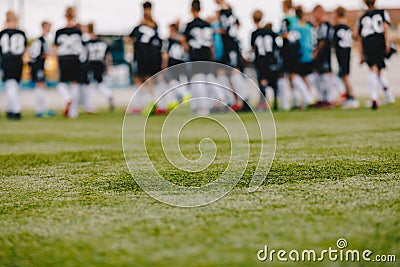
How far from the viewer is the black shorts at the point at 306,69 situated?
1152 centimetres

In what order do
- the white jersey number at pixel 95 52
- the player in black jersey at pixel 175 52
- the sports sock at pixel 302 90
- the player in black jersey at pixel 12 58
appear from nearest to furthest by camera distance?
the player in black jersey at pixel 12 58
the sports sock at pixel 302 90
the player in black jersey at pixel 175 52
the white jersey number at pixel 95 52

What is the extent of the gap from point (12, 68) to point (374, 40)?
6.28 meters

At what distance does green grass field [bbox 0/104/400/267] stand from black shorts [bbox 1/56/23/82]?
6.22 metres

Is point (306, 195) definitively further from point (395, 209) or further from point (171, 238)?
point (171, 238)

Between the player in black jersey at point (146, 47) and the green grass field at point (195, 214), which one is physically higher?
the player in black jersey at point (146, 47)

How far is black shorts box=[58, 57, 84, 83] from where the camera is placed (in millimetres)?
11102

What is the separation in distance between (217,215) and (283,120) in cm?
615

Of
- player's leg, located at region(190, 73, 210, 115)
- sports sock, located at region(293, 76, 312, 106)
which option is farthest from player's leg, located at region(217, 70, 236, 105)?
sports sock, located at region(293, 76, 312, 106)

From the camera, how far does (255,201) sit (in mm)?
2879

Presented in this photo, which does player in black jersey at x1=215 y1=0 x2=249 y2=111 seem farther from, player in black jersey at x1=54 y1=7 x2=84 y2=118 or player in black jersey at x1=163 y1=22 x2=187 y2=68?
player in black jersey at x1=54 y1=7 x2=84 y2=118

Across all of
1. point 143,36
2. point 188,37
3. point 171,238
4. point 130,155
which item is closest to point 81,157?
point 130,155

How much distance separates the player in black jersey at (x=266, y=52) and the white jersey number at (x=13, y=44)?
4.07 metres

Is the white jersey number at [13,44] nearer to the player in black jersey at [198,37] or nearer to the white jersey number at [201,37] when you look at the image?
the player in black jersey at [198,37]

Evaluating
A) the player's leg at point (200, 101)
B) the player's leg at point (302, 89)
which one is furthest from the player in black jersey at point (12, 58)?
the player's leg at point (302, 89)
